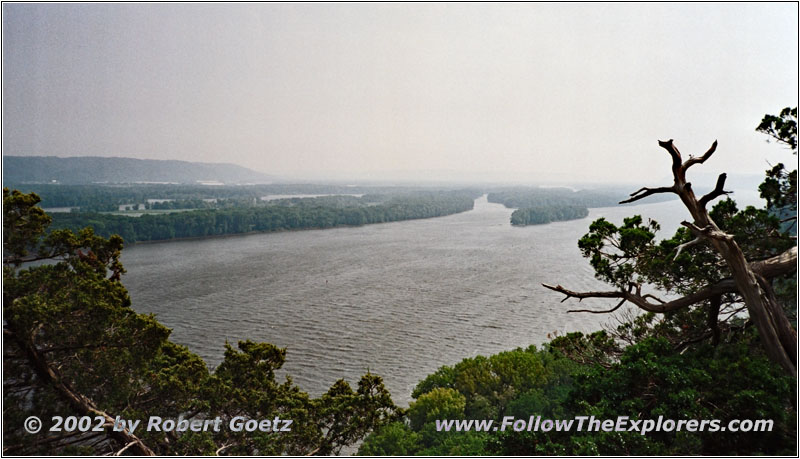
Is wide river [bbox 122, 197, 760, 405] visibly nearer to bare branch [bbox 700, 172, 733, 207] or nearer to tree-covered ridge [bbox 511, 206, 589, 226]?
tree-covered ridge [bbox 511, 206, 589, 226]

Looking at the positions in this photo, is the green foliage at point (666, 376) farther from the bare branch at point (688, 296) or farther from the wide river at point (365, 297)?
the wide river at point (365, 297)

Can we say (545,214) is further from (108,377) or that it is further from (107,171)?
(108,377)

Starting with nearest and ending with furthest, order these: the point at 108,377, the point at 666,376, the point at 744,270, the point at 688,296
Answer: the point at 744,270, the point at 666,376, the point at 688,296, the point at 108,377

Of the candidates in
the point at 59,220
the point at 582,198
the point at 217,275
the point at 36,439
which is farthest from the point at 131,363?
the point at 582,198

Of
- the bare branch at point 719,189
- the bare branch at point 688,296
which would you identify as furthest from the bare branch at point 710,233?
the bare branch at point 688,296

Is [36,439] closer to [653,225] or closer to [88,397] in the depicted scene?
[88,397]

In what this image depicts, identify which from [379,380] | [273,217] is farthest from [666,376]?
[273,217]
